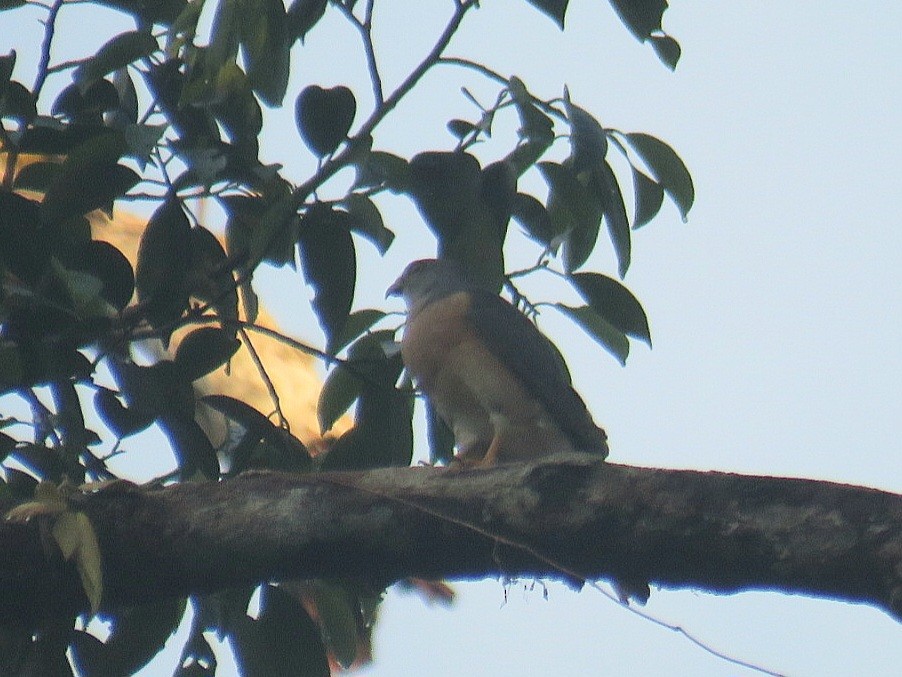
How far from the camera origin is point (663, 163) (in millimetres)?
3691

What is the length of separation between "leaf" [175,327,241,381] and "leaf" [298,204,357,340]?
310 millimetres

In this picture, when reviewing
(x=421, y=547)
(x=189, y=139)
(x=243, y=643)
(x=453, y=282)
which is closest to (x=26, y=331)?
(x=189, y=139)

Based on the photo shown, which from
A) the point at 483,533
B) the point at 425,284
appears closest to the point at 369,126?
the point at 483,533

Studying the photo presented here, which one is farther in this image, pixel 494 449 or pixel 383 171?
Answer: pixel 494 449

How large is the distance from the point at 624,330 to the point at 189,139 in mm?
1397

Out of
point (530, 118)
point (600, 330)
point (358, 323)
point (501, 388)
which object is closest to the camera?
point (530, 118)

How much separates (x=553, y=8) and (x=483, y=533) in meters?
1.44

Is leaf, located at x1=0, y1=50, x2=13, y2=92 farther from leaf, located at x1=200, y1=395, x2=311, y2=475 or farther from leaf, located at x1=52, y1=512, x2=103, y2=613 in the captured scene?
leaf, located at x1=52, y1=512, x2=103, y2=613

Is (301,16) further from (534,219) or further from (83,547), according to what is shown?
(83,547)

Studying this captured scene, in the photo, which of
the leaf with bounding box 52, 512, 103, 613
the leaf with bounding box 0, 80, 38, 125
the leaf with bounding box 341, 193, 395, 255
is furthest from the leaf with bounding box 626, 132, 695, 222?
the leaf with bounding box 52, 512, 103, 613

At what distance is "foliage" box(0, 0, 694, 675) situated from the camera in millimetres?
3398

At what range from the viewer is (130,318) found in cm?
356

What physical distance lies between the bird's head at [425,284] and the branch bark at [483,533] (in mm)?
2286

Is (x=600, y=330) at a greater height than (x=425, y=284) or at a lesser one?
lesser
